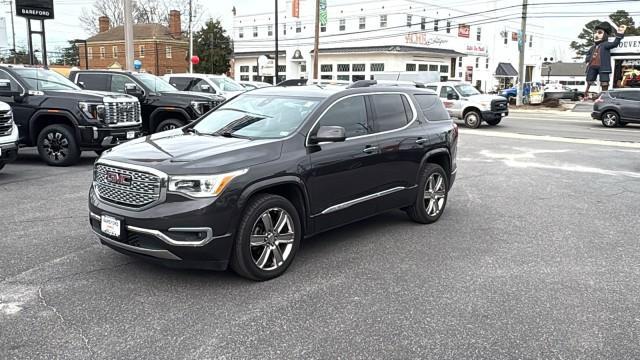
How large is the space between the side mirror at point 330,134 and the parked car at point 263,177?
0.01 metres

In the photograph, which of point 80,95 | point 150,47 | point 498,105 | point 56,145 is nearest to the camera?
point 80,95

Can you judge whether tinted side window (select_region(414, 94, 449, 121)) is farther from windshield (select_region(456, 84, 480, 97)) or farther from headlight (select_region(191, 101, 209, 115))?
windshield (select_region(456, 84, 480, 97))

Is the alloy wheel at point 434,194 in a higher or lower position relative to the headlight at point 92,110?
lower

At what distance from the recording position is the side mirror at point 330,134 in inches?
199

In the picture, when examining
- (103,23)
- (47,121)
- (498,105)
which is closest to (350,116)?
(47,121)

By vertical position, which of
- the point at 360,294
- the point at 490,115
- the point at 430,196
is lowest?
the point at 360,294

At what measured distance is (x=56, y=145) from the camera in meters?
10.8

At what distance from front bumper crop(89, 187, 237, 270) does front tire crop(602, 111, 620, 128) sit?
21.7 metres

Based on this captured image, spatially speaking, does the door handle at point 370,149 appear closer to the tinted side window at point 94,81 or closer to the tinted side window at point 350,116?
the tinted side window at point 350,116

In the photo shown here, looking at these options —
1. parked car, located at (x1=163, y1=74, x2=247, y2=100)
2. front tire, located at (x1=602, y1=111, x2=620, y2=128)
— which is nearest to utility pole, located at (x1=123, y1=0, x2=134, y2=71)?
parked car, located at (x1=163, y1=74, x2=247, y2=100)

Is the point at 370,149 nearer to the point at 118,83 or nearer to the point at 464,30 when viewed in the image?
the point at 118,83

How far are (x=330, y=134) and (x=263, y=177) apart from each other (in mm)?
809

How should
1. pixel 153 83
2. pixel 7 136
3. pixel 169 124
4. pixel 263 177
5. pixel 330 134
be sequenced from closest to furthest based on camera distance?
pixel 263 177, pixel 330 134, pixel 7 136, pixel 169 124, pixel 153 83

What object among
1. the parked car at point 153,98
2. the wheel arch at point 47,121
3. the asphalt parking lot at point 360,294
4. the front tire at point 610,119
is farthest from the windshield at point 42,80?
the front tire at point 610,119
